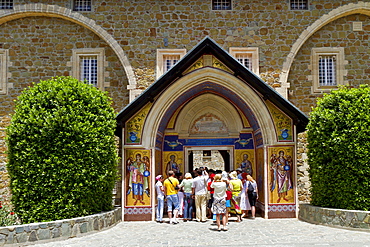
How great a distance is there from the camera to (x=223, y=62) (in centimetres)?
1149

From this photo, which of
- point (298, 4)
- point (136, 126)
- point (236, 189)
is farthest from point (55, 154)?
point (298, 4)

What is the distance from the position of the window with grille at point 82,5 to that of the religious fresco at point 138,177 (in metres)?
6.19

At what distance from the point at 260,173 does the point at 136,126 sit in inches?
170

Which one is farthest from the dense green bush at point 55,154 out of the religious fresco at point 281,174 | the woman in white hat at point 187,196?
the religious fresco at point 281,174

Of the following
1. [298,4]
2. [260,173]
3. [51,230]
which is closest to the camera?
[51,230]

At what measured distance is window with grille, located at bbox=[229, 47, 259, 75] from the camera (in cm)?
1395

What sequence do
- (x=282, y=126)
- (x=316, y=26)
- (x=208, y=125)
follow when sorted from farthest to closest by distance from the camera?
(x=316, y=26), (x=208, y=125), (x=282, y=126)

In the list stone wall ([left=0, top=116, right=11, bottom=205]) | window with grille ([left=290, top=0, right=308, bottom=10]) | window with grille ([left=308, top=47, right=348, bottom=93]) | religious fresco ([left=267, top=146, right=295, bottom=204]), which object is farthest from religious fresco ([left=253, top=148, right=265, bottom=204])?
stone wall ([left=0, top=116, right=11, bottom=205])

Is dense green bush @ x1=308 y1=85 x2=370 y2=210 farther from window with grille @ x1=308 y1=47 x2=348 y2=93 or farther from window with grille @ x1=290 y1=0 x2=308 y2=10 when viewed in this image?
window with grille @ x1=290 y1=0 x2=308 y2=10

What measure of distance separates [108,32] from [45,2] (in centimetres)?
263

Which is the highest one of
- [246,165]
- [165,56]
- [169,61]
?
[165,56]

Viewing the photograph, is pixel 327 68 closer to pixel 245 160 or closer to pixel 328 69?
pixel 328 69

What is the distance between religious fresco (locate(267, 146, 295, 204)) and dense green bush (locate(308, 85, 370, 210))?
3.06 feet

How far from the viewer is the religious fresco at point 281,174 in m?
11.4
